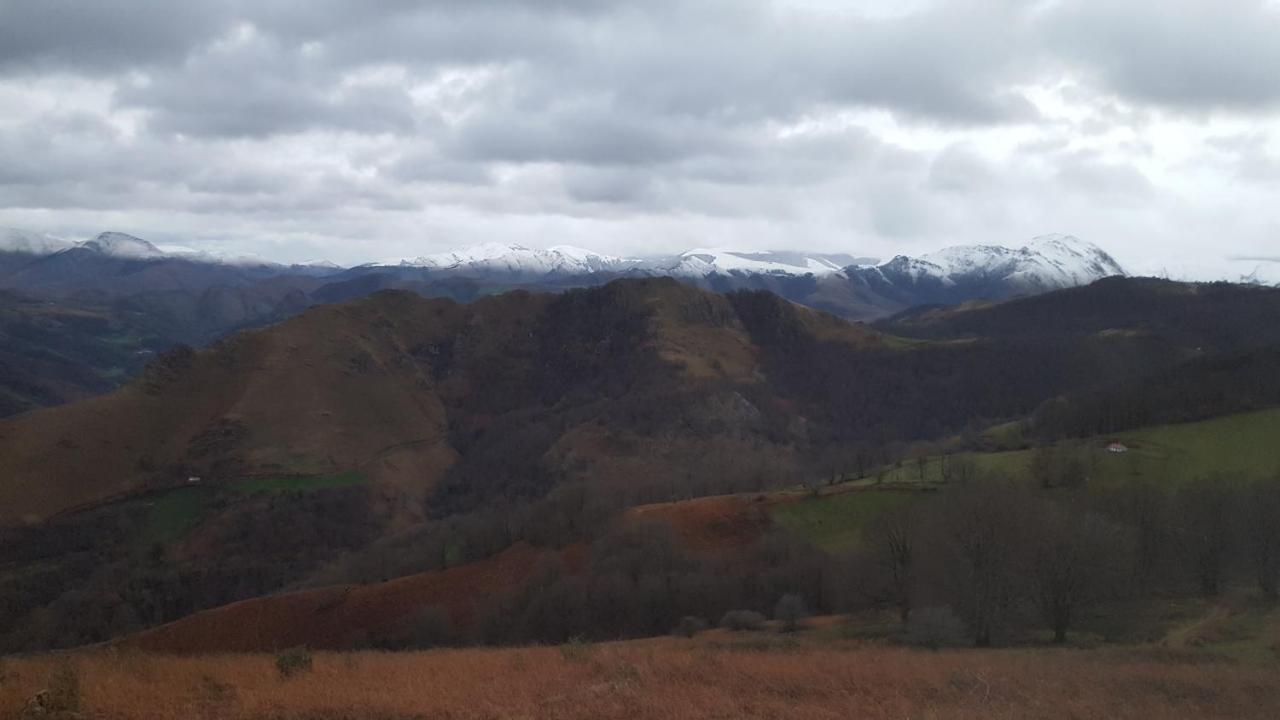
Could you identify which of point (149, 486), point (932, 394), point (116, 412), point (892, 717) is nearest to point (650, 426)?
point (932, 394)

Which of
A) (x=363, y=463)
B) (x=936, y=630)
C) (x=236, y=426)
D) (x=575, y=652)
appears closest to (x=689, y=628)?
(x=936, y=630)

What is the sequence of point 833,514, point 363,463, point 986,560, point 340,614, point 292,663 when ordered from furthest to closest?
1. point 363,463
2. point 833,514
3. point 340,614
4. point 986,560
5. point 292,663

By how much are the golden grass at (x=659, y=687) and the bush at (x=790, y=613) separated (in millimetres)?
16333

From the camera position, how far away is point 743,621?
45.7 m

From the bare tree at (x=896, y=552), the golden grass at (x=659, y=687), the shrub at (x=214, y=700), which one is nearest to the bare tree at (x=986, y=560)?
the bare tree at (x=896, y=552)

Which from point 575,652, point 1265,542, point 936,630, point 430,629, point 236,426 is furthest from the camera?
point 236,426

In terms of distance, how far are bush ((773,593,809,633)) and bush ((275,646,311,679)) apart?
90.3ft

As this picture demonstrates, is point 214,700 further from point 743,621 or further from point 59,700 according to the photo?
point 743,621

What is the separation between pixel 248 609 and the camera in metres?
72.9

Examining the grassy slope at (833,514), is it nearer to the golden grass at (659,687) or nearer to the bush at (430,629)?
the bush at (430,629)

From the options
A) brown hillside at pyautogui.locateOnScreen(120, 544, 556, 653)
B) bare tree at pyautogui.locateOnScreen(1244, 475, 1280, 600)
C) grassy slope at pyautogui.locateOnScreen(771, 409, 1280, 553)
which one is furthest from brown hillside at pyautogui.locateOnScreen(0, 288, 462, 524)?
bare tree at pyautogui.locateOnScreen(1244, 475, 1280, 600)

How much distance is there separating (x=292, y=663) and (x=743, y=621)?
29.2 m

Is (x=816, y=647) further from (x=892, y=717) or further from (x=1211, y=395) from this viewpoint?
(x=1211, y=395)

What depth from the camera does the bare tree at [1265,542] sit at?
4197 centimetres
